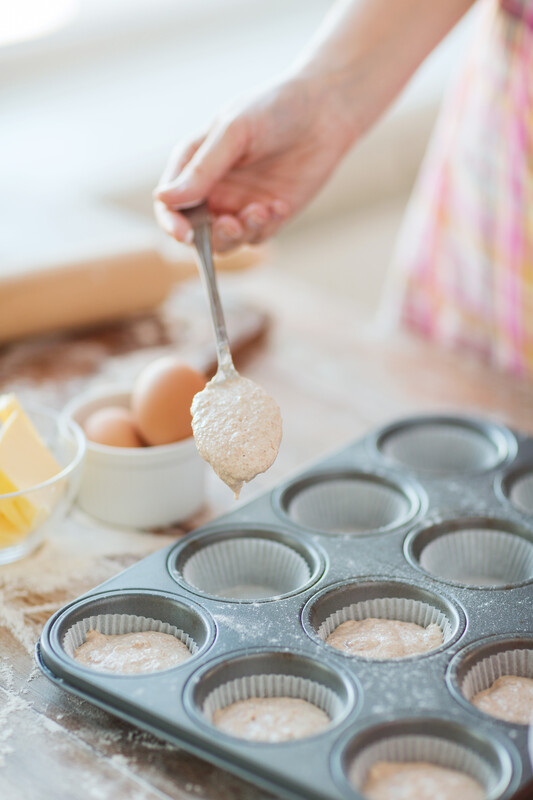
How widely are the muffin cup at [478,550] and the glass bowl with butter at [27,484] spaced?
0.47m

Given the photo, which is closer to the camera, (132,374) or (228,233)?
(228,233)

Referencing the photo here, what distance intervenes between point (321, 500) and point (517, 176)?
73 cm

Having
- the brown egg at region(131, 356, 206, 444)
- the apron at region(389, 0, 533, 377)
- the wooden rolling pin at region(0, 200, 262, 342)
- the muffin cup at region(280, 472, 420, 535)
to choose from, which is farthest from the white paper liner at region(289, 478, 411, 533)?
the wooden rolling pin at region(0, 200, 262, 342)

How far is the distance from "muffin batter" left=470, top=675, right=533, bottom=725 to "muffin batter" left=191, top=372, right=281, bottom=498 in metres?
0.35

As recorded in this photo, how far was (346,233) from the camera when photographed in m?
3.40

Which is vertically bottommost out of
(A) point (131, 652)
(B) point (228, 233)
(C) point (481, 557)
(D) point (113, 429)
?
(C) point (481, 557)

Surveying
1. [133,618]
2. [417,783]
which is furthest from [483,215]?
[417,783]

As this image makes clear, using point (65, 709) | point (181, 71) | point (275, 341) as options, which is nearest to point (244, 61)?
point (181, 71)

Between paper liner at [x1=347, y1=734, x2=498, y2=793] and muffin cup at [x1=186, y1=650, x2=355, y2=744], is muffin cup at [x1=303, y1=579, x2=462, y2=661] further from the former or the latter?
paper liner at [x1=347, y1=734, x2=498, y2=793]

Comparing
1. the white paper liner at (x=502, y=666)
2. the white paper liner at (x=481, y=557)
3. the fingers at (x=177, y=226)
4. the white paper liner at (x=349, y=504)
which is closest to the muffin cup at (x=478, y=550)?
the white paper liner at (x=481, y=557)

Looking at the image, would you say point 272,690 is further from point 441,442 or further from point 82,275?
point 82,275

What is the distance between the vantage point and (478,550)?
134 centimetres

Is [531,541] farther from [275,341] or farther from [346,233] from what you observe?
[346,233]

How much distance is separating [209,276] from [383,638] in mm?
503
